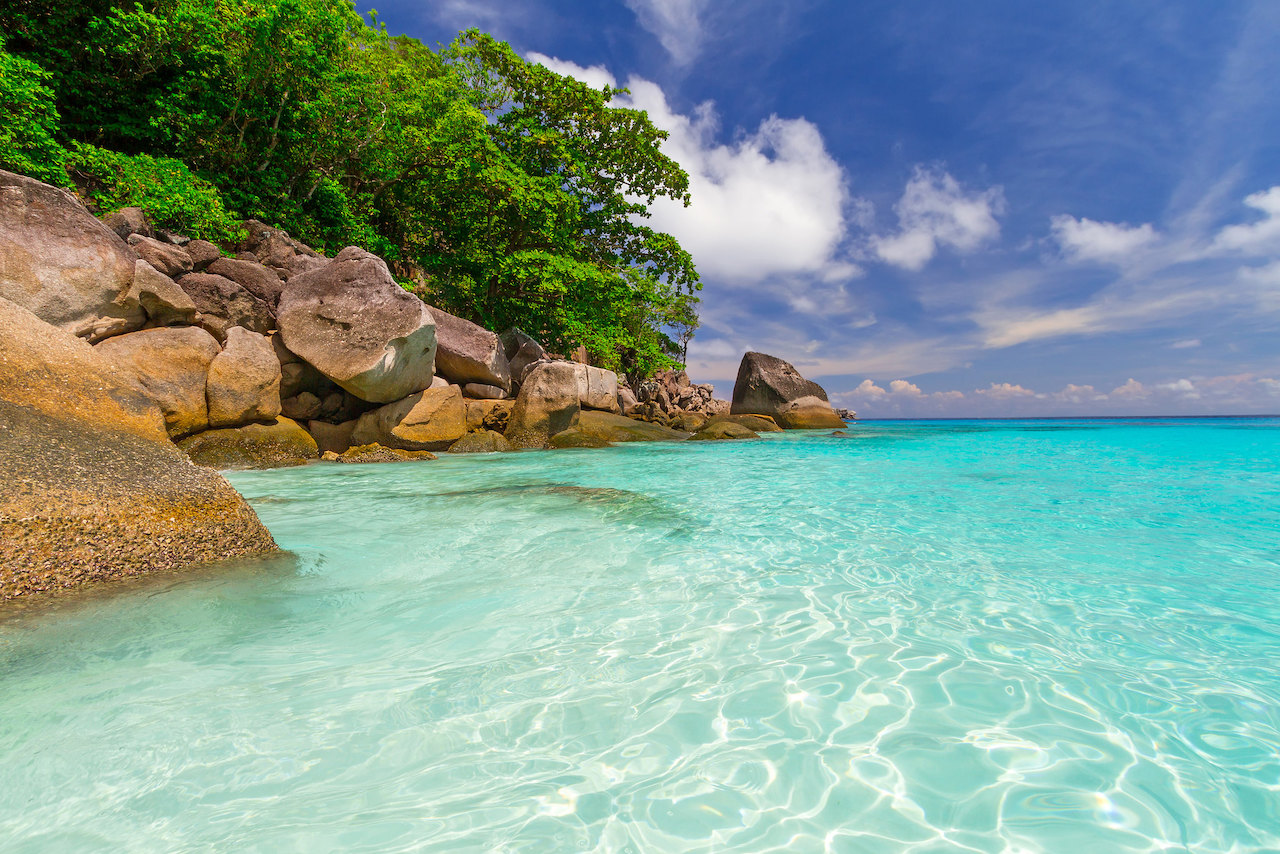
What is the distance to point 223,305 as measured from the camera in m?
10.0

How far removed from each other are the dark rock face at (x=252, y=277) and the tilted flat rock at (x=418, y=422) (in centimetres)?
293

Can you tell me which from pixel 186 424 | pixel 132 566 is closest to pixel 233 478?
pixel 186 424

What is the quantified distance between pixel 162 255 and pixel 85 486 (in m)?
8.65

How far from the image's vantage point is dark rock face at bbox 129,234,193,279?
939 centimetres

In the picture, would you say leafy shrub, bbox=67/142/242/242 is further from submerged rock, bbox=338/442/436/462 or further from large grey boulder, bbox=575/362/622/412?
large grey boulder, bbox=575/362/622/412

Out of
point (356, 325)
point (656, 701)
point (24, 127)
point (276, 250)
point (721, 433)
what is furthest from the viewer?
point (721, 433)

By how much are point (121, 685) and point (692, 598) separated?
284cm

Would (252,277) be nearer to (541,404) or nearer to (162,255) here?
(162,255)

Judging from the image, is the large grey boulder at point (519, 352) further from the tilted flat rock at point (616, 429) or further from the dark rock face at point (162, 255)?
the dark rock face at point (162, 255)

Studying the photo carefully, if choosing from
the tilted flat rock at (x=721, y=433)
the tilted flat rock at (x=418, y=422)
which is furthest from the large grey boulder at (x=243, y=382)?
the tilted flat rock at (x=721, y=433)

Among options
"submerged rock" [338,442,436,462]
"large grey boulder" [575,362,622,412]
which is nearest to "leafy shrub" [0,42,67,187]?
"submerged rock" [338,442,436,462]

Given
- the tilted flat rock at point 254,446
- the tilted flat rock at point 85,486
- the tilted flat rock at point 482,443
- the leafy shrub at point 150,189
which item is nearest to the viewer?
the tilted flat rock at point 85,486

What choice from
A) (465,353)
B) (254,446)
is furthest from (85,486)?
(465,353)

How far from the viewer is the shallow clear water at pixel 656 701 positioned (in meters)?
1.66
